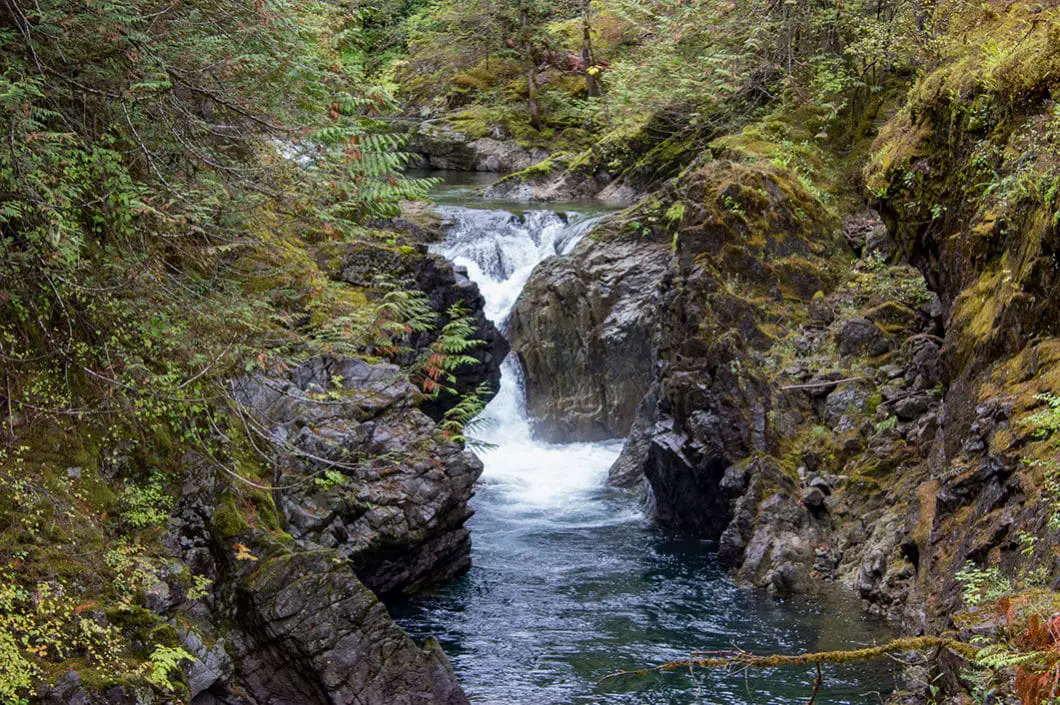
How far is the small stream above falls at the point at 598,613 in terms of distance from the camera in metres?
9.47

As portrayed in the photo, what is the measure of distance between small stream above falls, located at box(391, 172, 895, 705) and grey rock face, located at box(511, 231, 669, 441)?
5.81 ft

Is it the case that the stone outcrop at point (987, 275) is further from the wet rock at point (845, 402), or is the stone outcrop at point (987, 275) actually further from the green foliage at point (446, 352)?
the green foliage at point (446, 352)

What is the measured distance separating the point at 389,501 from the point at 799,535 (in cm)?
542

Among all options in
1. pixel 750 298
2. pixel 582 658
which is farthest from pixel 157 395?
pixel 750 298

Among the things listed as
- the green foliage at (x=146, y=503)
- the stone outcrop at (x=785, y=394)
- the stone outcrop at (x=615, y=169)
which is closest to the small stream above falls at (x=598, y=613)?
the stone outcrop at (x=785, y=394)

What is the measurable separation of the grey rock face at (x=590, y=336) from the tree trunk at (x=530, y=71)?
11.5m

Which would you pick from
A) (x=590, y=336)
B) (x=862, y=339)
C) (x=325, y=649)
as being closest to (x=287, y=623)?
(x=325, y=649)

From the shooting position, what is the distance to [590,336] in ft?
63.9

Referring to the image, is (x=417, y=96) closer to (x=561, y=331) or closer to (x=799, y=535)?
(x=561, y=331)

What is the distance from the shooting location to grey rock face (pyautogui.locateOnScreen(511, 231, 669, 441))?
19.1 meters

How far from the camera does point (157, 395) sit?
7.81m

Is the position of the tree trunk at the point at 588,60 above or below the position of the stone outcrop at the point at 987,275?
above

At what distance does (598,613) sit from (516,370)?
30.9ft

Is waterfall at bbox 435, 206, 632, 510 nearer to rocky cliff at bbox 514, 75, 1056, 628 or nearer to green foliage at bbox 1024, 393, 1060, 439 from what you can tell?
rocky cliff at bbox 514, 75, 1056, 628
